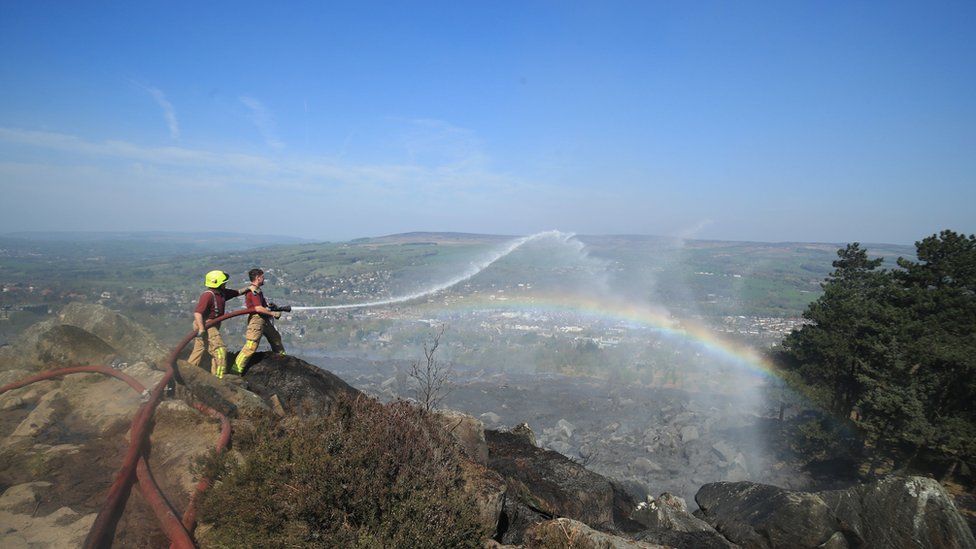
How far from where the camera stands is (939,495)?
29.3 ft

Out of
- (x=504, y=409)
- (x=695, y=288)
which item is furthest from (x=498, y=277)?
(x=504, y=409)

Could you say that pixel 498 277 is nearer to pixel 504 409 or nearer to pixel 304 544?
pixel 504 409

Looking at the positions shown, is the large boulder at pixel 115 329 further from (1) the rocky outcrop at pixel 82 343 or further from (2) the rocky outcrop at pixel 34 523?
(2) the rocky outcrop at pixel 34 523

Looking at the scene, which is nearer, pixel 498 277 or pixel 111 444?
pixel 111 444

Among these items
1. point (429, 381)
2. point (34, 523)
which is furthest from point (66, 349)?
point (429, 381)

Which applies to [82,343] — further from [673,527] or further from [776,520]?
[776,520]

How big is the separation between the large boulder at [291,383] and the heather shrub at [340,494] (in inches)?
86.8

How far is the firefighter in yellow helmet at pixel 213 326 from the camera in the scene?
8.66m

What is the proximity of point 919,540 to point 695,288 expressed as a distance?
4834 inches

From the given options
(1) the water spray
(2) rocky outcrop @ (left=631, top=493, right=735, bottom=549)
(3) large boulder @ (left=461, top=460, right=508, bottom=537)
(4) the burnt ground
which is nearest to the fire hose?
(3) large boulder @ (left=461, top=460, right=508, bottom=537)

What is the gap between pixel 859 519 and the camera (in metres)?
9.16

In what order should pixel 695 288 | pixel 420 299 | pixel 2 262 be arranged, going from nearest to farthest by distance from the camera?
pixel 420 299 → pixel 2 262 → pixel 695 288

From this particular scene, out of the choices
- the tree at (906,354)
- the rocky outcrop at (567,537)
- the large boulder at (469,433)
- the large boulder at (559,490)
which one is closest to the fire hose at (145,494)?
the rocky outcrop at (567,537)

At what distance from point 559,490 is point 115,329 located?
36.4 ft
